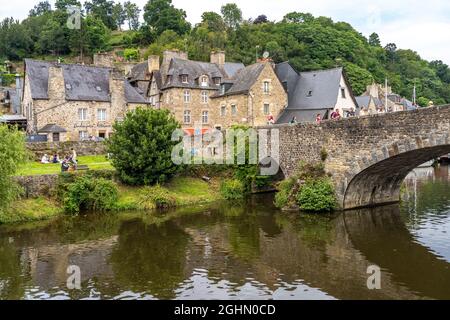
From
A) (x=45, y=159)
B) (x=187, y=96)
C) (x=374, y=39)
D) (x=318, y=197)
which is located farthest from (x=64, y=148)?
(x=374, y=39)

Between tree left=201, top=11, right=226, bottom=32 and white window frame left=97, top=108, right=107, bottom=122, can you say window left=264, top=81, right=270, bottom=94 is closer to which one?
white window frame left=97, top=108, right=107, bottom=122

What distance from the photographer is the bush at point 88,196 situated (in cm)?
2615

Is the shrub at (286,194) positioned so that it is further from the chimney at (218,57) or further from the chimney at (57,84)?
the chimney at (218,57)

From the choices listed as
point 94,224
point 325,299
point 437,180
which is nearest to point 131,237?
point 94,224

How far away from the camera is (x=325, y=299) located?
13.8 meters

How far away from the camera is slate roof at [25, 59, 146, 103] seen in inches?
1622

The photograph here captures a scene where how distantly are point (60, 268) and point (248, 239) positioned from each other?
788 centimetres

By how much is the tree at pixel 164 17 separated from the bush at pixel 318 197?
6808cm

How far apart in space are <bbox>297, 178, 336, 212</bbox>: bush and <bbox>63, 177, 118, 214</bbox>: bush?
10497 millimetres

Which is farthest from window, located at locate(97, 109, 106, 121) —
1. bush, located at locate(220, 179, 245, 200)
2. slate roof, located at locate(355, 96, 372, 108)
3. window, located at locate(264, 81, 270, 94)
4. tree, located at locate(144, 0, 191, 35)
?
tree, located at locate(144, 0, 191, 35)

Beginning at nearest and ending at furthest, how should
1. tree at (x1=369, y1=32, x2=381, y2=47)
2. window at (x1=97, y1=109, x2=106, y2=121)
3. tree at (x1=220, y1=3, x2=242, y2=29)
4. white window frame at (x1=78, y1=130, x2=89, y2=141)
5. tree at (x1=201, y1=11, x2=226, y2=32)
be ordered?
white window frame at (x1=78, y1=130, x2=89, y2=141), window at (x1=97, y1=109, x2=106, y2=121), tree at (x1=201, y1=11, x2=226, y2=32), tree at (x1=220, y1=3, x2=242, y2=29), tree at (x1=369, y1=32, x2=381, y2=47)

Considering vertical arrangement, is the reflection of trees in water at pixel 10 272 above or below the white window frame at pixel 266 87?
below

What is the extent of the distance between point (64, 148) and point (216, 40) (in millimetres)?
43681

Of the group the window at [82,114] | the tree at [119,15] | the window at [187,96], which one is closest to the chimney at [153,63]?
the window at [187,96]
